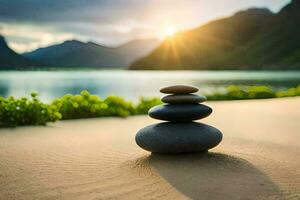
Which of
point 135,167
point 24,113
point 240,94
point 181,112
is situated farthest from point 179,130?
point 240,94

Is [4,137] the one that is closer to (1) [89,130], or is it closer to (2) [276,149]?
(1) [89,130]

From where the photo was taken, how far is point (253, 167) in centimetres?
733

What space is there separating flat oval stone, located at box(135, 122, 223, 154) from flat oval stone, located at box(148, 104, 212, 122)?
0.18 metres

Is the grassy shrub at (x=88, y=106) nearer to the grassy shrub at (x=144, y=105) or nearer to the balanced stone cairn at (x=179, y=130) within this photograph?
the grassy shrub at (x=144, y=105)

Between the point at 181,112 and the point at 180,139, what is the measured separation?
0.60 metres

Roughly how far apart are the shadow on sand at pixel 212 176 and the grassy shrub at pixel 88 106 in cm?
795

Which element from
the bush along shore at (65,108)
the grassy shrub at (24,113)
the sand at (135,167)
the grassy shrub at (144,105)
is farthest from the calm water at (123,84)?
the sand at (135,167)

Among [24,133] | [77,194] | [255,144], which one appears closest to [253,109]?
[255,144]

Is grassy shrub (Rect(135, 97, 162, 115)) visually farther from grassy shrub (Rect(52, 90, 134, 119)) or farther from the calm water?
the calm water

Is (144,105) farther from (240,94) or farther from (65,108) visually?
(240,94)

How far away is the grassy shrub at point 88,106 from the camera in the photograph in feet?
→ 51.1

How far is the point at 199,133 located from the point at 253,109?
11.0 metres

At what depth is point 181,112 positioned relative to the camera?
8.02m

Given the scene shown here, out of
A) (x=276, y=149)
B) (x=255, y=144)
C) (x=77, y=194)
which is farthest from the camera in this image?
(x=255, y=144)
